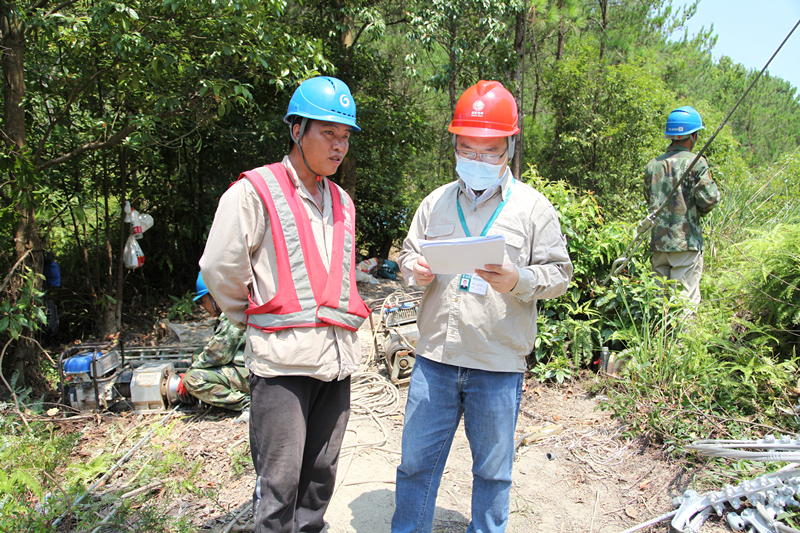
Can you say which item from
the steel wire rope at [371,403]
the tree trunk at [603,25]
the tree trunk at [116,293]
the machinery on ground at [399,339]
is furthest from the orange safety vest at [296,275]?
the tree trunk at [603,25]

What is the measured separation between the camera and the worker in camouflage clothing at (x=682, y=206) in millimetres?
4328

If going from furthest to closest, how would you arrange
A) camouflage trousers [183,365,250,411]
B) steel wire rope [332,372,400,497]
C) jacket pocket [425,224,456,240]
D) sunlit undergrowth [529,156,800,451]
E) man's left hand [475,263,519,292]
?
1. camouflage trousers [183,365,250,411]
2. steel wire rope [332,372,400,497]
3. sunlit undergrowth [529,156,800,451]
4. jacket pocket [425,224,456,240]
5. man's left hand [475,263,519,292]

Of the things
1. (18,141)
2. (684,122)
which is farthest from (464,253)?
(18,141)

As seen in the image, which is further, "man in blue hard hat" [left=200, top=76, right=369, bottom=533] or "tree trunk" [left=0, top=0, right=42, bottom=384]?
"tree trunk" [left=0, top=0, right=42, bottom=384]

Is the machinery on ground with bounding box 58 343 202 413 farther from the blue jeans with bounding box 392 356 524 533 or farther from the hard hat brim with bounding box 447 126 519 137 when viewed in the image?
the hard hat brim with bounding box 447 126 519 137

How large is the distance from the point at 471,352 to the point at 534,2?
411 inches

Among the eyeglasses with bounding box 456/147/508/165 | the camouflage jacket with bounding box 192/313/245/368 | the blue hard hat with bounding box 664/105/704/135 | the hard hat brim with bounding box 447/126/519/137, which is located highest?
the blue hard hat with bounding box 664/105/704/135

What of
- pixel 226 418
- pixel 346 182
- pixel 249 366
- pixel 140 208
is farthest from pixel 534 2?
pixel 249 366

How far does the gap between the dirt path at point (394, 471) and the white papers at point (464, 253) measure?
1.66 metres

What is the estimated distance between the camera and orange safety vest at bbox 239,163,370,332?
198 cm

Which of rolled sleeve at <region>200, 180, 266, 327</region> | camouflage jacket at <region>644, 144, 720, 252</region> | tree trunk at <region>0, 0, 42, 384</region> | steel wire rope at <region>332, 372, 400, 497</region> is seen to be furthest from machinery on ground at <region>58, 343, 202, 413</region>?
camouflage jacket at <region>644, 144, 720, 252</region>

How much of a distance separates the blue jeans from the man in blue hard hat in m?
0.33

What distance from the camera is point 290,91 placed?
7.78 m

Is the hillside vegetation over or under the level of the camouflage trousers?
over
